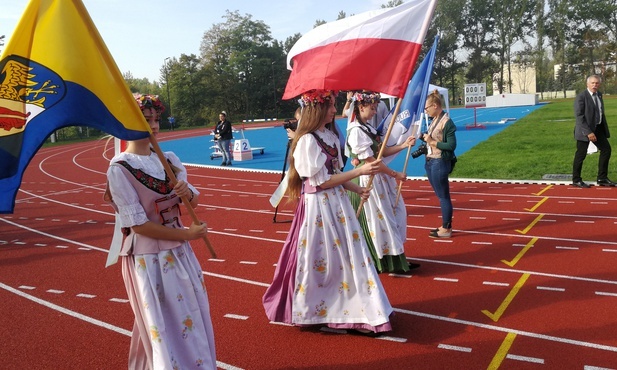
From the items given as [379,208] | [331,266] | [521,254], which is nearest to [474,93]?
[521,254]

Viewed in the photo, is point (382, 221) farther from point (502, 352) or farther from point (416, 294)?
point (502, 352)

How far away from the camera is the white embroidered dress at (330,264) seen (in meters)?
4.29

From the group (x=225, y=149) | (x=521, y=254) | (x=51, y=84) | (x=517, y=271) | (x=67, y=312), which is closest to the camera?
(x=51, y=84)

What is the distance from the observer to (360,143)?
5270mm

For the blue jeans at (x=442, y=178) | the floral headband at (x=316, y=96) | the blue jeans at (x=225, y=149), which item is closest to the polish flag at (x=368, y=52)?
the floral headband at (x=316, y=96)

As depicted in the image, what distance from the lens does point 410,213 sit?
9.20 m

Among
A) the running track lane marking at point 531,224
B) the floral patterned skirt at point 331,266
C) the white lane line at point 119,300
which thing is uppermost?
the floral patterned skirt at point 331,266

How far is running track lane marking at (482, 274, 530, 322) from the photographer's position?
4609mm

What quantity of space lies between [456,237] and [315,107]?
13.2ft

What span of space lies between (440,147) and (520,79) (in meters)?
86.3

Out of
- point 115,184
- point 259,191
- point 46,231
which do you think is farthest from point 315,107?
point 259,191

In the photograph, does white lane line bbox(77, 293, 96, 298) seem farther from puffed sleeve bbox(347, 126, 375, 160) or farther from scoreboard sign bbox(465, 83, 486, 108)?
scoreboard sign bbox(465, 83, 486, 108)

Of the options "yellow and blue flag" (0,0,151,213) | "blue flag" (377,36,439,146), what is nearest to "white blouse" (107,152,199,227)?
"yellow and blue flag" (0,0,151,213)

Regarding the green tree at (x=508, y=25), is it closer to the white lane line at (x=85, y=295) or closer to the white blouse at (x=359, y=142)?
the white blouse at (x=359, y=142)
